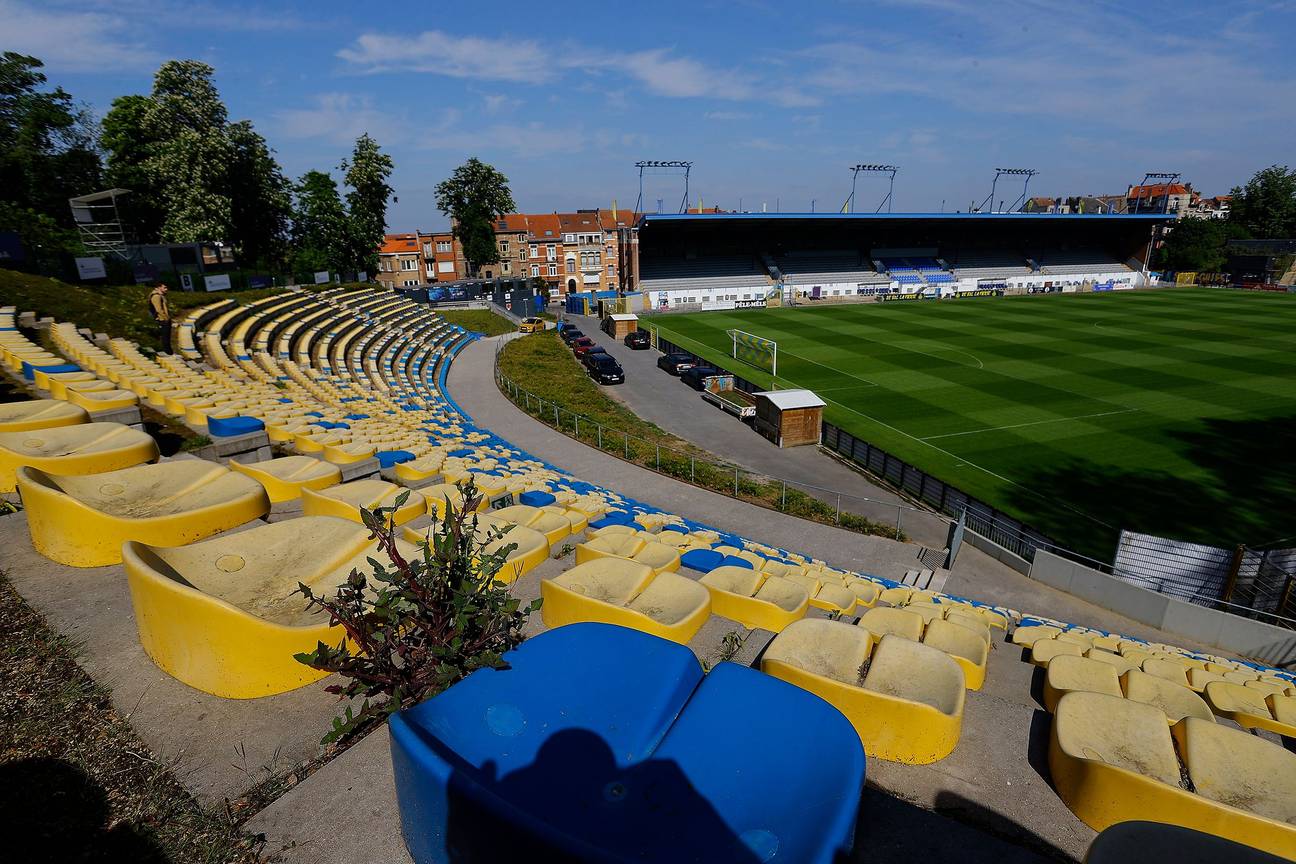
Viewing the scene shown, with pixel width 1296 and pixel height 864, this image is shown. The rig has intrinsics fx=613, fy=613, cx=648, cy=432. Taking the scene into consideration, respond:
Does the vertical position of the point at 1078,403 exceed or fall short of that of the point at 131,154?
it falls short

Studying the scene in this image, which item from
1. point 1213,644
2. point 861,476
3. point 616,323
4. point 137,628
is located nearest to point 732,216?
point 616,323

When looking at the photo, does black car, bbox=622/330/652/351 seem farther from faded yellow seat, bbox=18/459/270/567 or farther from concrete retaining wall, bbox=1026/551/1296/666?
faded yellow seat, bbox=18/459/270/567

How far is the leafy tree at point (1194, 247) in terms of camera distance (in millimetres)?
85250

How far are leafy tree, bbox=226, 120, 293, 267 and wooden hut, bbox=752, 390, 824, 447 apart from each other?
41367mm

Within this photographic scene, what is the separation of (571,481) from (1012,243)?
294 ft

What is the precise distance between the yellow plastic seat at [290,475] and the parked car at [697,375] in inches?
999

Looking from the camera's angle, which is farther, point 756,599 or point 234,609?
point 756,599

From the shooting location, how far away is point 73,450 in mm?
7543

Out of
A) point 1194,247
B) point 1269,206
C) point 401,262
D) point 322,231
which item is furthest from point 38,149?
point 1269,206

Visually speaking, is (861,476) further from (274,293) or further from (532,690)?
(274,293)

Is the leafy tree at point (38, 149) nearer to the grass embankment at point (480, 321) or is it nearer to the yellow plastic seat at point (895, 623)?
the grass embankment at point (480, 321)

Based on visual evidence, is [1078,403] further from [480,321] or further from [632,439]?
[480,321]

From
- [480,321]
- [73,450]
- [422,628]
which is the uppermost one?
[422,628]

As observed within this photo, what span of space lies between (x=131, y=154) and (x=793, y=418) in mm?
51079
